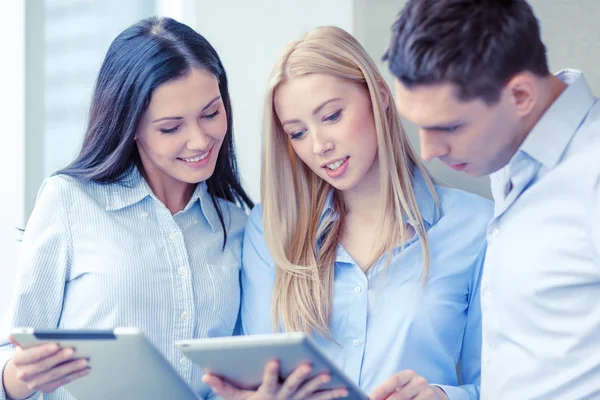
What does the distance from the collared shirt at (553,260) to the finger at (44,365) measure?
2.83 ft

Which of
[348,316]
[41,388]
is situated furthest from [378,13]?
[41,388]

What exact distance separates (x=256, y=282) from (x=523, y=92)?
38.0 inches

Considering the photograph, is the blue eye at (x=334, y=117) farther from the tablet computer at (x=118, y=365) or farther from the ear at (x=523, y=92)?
the tablet computer at (x=118, y=365)

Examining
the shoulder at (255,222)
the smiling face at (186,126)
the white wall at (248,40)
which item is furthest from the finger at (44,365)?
the white wall at (248,40)

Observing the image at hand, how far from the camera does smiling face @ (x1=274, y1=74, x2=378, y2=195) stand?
6.59 ft

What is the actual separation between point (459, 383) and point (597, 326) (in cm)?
77

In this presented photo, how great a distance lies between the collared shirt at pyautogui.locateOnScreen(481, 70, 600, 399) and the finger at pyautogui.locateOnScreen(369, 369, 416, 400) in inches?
7.8

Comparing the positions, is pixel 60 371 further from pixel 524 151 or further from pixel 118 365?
pixel 524 151

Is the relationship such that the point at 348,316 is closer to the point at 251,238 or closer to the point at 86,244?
the point at 251,238

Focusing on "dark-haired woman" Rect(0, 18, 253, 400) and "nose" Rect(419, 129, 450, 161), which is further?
"dark-haired woman" Rect(0, 18, 253, 400)

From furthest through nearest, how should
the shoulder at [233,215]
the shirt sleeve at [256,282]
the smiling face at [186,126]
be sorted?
the shoulder at [233,215], the shirt sleeve at [256,282], the smiling face at [186,126]

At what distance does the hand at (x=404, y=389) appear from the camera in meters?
1.71

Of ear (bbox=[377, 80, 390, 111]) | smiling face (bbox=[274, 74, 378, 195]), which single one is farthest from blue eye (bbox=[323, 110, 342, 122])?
ear (bbox=[377, 80, 390, 111])

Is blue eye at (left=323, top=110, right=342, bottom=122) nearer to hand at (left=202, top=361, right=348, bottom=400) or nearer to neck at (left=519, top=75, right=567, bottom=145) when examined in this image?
neck at (left=519, top=75, right=567, bottom=145)
